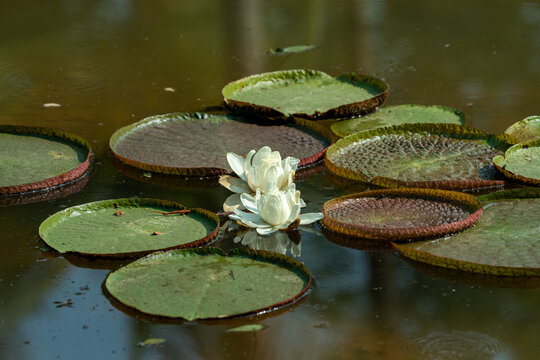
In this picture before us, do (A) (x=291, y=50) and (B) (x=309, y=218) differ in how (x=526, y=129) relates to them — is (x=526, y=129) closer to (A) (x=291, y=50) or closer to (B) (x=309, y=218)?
Result: (B) (x=309, y=218)

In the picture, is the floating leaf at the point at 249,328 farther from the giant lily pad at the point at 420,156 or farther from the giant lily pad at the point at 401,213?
the giant lily pad at the point at 420,156

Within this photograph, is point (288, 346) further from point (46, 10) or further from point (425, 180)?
point (46, 10)

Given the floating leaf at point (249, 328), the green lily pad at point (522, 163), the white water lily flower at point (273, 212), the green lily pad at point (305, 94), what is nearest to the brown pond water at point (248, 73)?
the floating leaf at point (249, 328)

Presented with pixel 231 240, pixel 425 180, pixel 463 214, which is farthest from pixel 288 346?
pixel 425 180

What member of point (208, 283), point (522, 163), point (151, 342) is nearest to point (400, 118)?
point (522, 163)

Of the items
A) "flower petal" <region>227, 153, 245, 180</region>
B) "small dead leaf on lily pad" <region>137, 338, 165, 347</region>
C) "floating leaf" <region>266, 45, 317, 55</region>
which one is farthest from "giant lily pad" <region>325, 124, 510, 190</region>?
"floating leaf" <region>266, 45, 317, 55</region>
